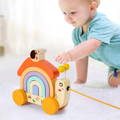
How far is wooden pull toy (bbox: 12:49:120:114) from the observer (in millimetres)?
815

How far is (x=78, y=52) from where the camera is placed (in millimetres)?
884

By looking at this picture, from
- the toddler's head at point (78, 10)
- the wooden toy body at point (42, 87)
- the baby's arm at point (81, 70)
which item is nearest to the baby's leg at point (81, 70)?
the baby's arm at point (81, 70)

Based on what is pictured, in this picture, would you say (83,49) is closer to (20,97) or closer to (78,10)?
(78,10)

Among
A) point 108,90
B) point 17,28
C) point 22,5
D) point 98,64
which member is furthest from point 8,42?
point 108,90

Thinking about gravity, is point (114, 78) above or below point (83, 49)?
below

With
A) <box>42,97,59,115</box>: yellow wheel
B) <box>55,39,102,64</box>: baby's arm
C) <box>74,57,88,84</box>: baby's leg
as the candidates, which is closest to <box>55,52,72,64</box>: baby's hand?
<box>55,39,102,64</box>: baby's arm

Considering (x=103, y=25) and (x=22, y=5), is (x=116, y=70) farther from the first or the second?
(x=22, y=5)

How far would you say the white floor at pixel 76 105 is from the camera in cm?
82

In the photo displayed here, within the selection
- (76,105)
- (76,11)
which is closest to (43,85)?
(76,105)

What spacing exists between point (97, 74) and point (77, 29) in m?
0.26

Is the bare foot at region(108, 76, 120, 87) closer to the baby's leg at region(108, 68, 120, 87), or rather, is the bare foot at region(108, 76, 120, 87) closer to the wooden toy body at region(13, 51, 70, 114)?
the baby's leg at region(108, 68, 120, 87)

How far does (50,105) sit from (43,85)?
0.20 ft

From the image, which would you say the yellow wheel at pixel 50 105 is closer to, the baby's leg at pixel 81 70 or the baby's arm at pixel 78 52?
the baby's arm at pixel 78 52

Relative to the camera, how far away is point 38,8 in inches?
68.2
